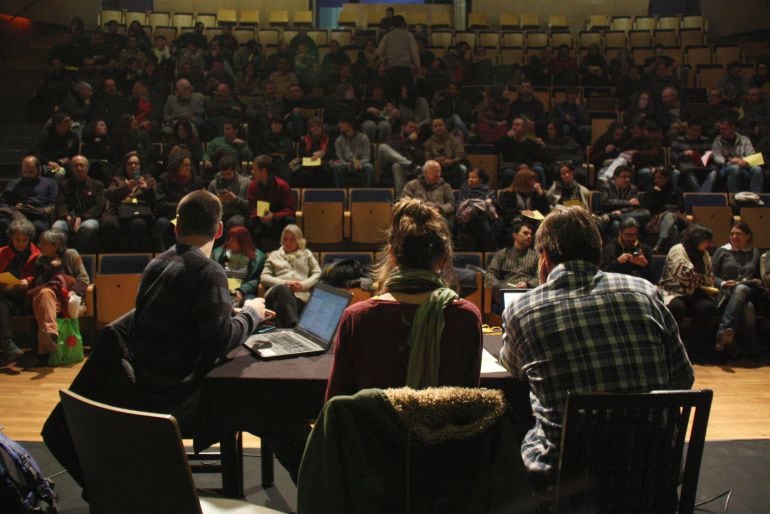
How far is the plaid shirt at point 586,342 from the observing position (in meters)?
1.88

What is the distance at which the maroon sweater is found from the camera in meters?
1.93

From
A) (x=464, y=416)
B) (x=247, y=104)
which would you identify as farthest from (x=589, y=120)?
(x=464, y=416)

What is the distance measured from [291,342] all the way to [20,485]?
39.1 inches

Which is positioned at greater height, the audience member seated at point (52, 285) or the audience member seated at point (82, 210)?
the audience member seated at point (82, 210)

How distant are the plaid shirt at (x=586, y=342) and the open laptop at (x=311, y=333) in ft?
2.77

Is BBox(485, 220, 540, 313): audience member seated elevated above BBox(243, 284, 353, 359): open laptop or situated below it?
below

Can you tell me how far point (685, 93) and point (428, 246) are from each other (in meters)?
9.82

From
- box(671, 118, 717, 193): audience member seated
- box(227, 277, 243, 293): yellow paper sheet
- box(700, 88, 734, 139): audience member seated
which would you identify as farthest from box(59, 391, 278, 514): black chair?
box(700, 88, 734, 139): audience member seated

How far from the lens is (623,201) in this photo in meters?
7.18

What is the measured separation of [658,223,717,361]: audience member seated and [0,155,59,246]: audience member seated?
5.40 meters

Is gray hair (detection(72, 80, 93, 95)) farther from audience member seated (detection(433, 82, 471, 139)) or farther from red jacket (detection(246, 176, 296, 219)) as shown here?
audience member seated (detection(433, 82, 471, 139))

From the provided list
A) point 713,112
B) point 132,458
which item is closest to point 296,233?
point 132,458

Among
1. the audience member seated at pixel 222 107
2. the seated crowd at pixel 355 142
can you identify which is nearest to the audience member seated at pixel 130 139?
→ the seated crowd at pixel 355 142

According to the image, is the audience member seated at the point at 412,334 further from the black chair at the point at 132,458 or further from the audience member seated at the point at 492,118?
the audience member seated at the point at 492,118
